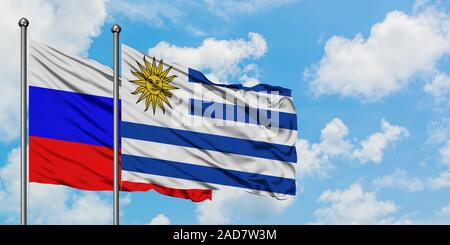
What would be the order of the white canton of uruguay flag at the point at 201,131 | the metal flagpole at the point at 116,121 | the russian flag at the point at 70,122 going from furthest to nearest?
the white canton of uruguay flag at the point at 201,131 < the russian flag at the point at 70,122 < the metal flagpole at the point at 116,121

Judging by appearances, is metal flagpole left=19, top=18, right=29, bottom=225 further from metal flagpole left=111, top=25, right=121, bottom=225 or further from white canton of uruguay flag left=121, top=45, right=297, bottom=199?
white canton of uruguay flag left=121, top=45, right=297, bottom=199

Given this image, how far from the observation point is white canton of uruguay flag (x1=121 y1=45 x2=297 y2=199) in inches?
612

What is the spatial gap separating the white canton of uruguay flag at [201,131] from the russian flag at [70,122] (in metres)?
0.37

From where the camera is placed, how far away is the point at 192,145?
52.6ft

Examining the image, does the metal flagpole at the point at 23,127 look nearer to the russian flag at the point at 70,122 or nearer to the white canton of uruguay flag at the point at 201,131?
the russian flag at the point at 70,122

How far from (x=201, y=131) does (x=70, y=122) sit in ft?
8.92

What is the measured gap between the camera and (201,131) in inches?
637

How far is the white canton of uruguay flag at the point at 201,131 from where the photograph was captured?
15.6 metres

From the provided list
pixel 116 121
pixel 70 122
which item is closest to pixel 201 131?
pixel 116 121

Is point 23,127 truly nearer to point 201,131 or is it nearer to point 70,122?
point 70,122

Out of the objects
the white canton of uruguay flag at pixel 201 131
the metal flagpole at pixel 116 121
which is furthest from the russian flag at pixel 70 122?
the metal flagpole at pixel 116 121

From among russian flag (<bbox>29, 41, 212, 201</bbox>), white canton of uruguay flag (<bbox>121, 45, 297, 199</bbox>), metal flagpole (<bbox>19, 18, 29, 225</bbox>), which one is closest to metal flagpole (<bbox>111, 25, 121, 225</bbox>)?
white canton of uruguay flag (<bbox>121, 45, 297, 199</bbox>)
